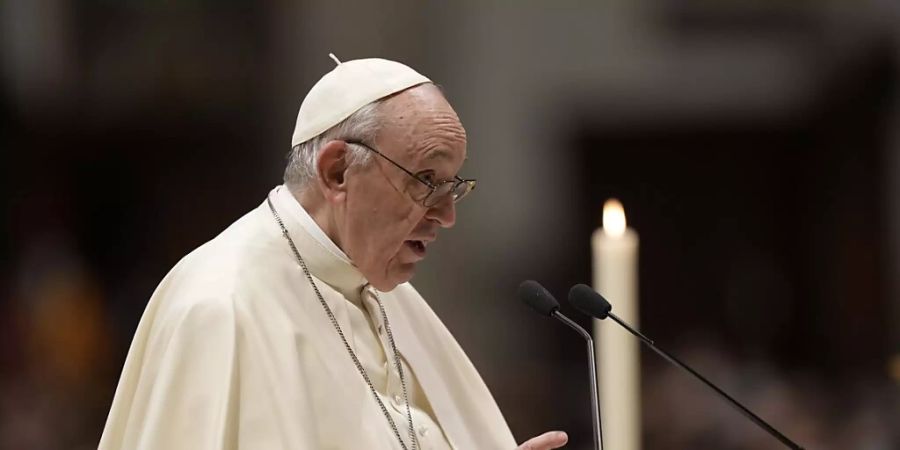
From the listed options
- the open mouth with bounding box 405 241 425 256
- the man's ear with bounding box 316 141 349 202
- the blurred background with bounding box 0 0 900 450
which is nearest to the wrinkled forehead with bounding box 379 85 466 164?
the man's ear with bounding box 316 141 349 202

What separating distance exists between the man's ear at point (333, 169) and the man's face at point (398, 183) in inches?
1.1

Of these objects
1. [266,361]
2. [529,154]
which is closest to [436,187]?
[266,361]

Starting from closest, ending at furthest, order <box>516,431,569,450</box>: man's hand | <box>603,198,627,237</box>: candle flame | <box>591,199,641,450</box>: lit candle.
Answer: <box>516,431,569,450</box>: man's hand < <box>591,199,641,450</box>: lit candle < <box>603,198,627,237</box>: candle flame

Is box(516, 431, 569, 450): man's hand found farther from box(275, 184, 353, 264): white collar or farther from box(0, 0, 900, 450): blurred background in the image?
box(0, 0, 900, 450): blurred background

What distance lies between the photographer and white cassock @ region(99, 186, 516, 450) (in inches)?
131

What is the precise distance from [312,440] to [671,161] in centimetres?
621

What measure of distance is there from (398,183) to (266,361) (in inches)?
22.0

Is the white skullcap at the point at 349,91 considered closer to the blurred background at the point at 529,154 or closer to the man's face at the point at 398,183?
the man's face at the point at 398,183

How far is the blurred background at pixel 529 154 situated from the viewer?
9.01m

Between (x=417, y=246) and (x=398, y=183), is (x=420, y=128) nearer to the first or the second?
(x=398, y=183)

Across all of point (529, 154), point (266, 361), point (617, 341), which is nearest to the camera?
point (266, 361)

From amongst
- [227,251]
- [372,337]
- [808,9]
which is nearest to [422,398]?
[372,337]

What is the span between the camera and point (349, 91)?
3.76m

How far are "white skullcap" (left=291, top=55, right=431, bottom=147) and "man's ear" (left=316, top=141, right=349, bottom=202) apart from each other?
3.0 inches
